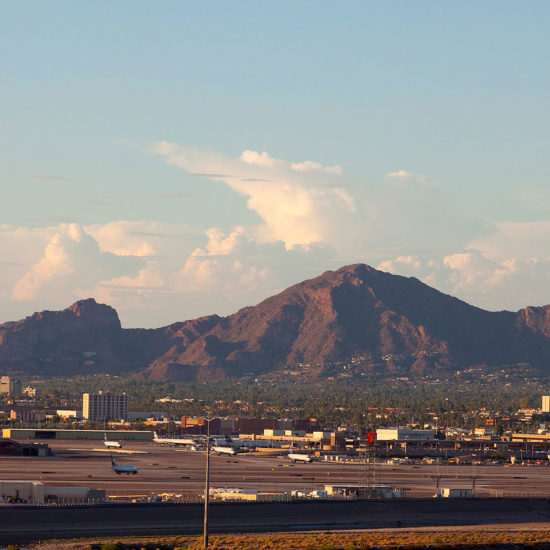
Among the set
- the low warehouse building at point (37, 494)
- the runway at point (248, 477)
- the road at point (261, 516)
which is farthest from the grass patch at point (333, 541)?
the runway at point (248, 477)

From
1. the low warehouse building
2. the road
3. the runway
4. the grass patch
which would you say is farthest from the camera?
the runway

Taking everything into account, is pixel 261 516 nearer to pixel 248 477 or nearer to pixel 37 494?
pixel 37 494

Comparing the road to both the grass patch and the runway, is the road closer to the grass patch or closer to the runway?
the grass patch

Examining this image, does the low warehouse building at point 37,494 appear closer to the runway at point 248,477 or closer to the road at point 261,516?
the runway at point 248,477

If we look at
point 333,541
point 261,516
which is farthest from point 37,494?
point 333,541

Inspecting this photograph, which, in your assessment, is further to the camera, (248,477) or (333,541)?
(248,477)

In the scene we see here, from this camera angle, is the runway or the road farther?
the runway

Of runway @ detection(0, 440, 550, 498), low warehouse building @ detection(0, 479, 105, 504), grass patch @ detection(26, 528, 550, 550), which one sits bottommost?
grass patch @ detection(26, 528, 550, 550)

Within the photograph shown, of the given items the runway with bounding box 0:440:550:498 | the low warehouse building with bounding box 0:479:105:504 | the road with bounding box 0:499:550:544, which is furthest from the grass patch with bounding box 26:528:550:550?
the runway with bounding box 0:440:550:498

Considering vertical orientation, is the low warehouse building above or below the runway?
above

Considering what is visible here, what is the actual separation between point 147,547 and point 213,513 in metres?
20.8

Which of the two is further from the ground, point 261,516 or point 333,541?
point 261,516

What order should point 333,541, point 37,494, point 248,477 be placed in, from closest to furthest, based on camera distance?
point 333,541, point 37,494, point 248,477

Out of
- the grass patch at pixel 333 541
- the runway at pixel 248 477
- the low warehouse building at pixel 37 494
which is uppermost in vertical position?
the low warehouse building at pixel 37 494
